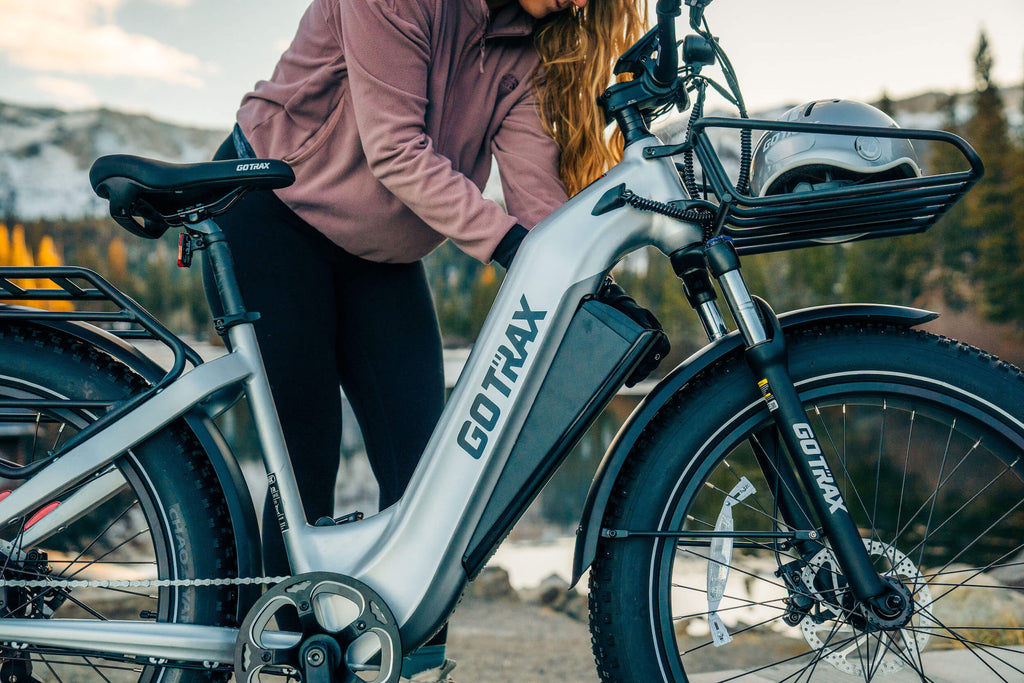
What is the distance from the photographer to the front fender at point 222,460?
46.9 inches

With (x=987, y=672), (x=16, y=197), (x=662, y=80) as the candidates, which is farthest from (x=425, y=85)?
(x=16, y=197)

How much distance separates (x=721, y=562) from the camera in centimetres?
118

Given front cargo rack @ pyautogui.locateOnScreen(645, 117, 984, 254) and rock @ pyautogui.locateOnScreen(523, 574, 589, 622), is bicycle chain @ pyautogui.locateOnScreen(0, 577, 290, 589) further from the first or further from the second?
rock @ pyautogui.locateOnScreen(523, 574, 589, 622)

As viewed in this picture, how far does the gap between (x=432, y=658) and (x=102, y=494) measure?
2.34 ft

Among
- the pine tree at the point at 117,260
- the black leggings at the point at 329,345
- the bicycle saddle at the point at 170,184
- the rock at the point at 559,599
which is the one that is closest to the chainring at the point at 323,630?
the black leggings at the point at 329,345

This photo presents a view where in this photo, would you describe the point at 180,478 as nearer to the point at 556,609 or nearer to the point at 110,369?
the point at 110,369

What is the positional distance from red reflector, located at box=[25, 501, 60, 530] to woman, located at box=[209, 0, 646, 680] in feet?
1.16

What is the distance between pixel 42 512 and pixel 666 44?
4.26ft

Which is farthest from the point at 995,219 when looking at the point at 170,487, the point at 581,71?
the point at 170,487

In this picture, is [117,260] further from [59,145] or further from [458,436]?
[458,436]

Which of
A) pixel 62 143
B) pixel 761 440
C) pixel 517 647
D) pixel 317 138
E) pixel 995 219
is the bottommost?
pixel 761 440

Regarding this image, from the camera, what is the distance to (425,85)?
125 cm

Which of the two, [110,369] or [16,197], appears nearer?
[110,369]

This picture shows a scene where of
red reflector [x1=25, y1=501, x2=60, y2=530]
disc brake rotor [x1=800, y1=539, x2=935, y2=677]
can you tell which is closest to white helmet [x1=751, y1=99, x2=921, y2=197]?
disc brake rotor [x1=800, y1=539, x2=935, y2=677]
